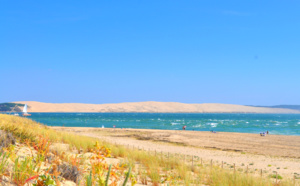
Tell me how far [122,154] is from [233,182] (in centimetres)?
552

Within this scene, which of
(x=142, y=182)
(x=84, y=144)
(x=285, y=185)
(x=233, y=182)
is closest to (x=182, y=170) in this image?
(x=233, y=182)

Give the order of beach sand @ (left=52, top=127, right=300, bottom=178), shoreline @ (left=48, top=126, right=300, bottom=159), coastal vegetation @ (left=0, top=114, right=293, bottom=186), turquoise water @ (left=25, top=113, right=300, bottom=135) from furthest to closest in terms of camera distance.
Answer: turquoise water @ (left=25, top=113, right=300, bottom=135) → shoreline @ (left=48, top=126, right=300, bottom=159) → beach sand @ (left=52, top=127, right=300, bottom=178) → coastal vegetation @ (left=0, top=114, right=293, bottom=186)

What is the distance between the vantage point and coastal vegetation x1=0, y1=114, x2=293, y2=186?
472 centimetres

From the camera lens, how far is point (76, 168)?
5910 millimetres

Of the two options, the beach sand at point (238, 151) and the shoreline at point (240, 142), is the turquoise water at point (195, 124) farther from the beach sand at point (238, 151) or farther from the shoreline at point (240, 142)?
the beach sand at point (238, 151)

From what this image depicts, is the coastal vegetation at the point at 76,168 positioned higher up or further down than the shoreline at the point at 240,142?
higher up

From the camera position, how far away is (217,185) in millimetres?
7934

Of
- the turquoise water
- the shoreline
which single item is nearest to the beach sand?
the shoreline

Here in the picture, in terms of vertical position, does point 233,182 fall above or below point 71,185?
below

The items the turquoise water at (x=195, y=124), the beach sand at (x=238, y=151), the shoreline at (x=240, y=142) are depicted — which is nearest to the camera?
the beach sand at (x=238, y=151)

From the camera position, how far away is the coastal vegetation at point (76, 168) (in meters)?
4.72

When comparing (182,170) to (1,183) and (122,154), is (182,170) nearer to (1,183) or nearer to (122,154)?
(122,154)

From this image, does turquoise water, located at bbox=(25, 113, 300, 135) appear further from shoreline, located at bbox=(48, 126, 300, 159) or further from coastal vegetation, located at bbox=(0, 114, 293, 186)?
coastal vegetation, located at bbox=(0, 114, 293, 186)

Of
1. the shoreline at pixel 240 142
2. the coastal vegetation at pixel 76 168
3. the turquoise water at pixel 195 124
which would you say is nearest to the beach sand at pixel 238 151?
the shoreline at pixel 240 142
